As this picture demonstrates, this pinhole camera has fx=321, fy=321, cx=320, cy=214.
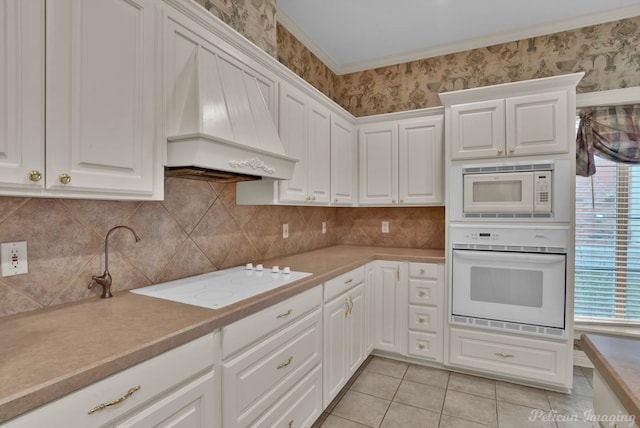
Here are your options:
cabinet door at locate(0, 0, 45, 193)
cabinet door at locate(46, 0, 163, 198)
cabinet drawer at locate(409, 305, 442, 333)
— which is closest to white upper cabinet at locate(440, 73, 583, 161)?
cabinet drawer at locate(409, 305, 442, 333)

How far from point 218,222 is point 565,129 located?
258 centimetres

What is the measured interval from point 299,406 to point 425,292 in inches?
59.4

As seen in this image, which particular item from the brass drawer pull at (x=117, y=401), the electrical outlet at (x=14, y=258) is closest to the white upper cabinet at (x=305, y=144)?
the electrical outlet at (x=14, y=258)

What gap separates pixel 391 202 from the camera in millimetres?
3170

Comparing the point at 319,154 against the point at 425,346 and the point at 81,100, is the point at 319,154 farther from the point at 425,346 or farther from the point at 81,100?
the point at 425,346


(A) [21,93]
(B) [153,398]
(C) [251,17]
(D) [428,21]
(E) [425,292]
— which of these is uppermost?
(D) [428,21]

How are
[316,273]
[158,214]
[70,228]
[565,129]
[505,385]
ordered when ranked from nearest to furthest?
[70,228], [158,214], [316,273], [565,129], [505,385]

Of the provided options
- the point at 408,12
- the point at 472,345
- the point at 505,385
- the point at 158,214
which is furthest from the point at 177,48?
the point at 505,385

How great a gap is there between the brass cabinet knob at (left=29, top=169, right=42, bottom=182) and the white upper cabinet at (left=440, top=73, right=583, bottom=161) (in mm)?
2637

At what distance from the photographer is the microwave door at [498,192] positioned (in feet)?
7.98

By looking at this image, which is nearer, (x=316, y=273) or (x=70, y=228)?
(x=70, y=228)

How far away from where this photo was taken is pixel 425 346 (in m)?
2.80

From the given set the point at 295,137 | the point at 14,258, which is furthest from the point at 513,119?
the point at 14,258

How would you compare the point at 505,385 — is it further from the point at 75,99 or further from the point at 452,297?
the point at 75,99
